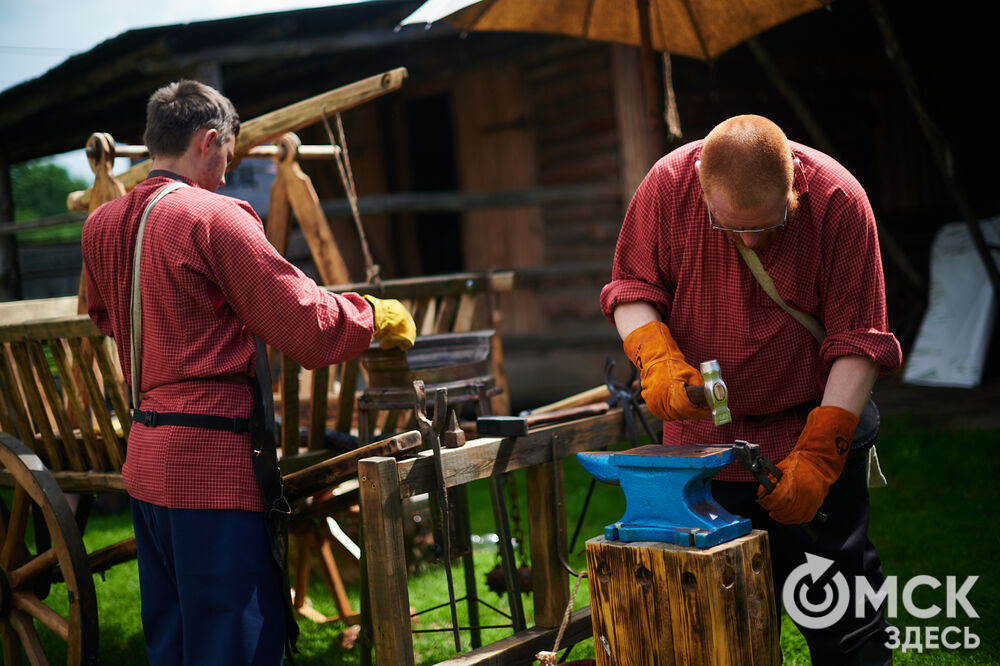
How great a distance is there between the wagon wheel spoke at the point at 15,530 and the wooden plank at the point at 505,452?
1.79 meters

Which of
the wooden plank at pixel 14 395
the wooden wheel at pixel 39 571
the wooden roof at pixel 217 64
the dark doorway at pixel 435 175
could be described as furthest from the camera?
the dark doorway at pixel 435 175

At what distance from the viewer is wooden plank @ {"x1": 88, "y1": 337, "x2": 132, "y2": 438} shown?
3.32 metres

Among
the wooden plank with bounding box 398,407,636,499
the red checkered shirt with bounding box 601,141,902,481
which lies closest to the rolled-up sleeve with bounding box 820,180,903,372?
the red checkered shirt with bounding box 601,141,902,481

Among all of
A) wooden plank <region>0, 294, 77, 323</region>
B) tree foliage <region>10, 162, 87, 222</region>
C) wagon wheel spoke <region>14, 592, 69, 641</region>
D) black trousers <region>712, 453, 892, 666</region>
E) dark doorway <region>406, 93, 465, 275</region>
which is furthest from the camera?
tree foliage <region>10, 162, 87, 222</region>

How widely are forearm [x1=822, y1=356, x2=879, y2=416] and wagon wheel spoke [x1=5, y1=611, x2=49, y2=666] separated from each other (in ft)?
9.20

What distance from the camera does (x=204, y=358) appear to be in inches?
98.6

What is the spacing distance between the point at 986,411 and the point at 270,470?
5.62 m

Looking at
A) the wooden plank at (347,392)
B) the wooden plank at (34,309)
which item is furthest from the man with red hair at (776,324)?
the wooden plank at (34,309)

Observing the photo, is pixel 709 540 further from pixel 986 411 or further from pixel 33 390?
pixel 986 411

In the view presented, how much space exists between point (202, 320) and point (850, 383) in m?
1.68

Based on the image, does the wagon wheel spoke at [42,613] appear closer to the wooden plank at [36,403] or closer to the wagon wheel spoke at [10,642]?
the wagon wheel spoke at [10,642]

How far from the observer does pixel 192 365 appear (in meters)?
2.50

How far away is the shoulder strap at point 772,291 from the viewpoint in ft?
7.73

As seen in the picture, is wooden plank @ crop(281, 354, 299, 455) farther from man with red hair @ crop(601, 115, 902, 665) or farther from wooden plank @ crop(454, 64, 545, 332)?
wooden plank @ crop(454, 64, 545, 332)
